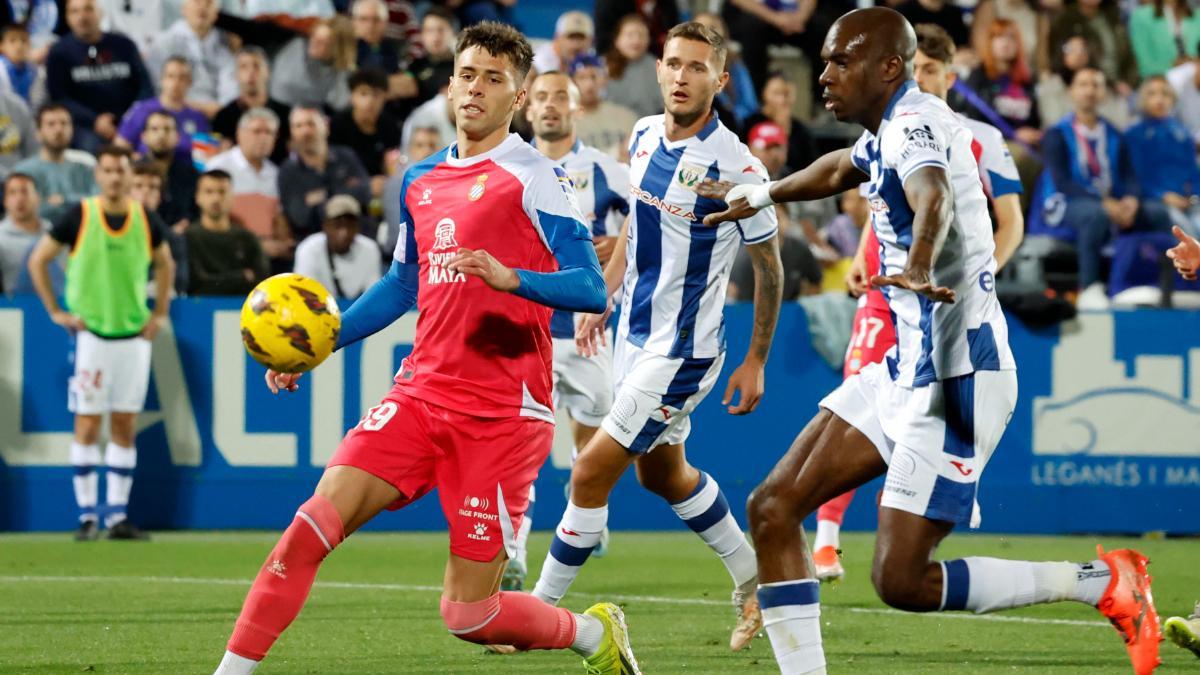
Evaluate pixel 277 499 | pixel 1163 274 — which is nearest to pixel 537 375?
pixel 277 499

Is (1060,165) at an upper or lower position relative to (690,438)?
upper

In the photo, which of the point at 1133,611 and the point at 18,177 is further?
the point at 18,177

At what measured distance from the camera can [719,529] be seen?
7488 mm

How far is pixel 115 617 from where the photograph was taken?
814 centimetres

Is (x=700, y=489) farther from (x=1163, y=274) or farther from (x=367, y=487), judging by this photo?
(x=1163, y=274)

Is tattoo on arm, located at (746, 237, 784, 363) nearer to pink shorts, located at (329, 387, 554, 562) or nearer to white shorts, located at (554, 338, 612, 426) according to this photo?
pink shorts, located at (329, 387, 554, 562)

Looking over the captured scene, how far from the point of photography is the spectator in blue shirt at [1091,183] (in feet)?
46.8

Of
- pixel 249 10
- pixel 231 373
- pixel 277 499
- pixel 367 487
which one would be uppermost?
pixel 249 10

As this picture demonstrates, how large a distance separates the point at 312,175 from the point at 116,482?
3282mm

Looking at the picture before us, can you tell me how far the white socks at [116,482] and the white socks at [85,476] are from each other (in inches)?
4.0

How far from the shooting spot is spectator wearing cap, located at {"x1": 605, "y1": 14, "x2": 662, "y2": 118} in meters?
15.2

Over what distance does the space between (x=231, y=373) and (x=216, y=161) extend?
2546 millimetres

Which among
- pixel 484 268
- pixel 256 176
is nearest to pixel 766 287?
pixel 484 268

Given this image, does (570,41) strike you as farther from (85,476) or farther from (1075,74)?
(85,476)
